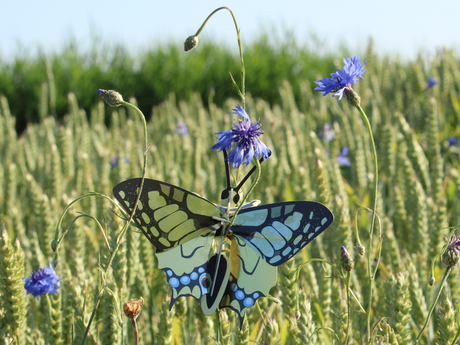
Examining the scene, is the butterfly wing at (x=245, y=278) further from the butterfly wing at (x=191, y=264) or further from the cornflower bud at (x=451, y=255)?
the cornflower bud at (x=451, y=255)

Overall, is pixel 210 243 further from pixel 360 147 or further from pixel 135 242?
pixel 360 147

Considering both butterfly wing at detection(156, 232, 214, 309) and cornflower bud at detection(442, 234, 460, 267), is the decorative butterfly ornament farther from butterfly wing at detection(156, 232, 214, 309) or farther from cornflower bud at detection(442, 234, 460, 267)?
cornflower bud at detection(442, 234, 460, 267)

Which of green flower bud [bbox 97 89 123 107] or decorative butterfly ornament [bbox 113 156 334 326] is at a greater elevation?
green flower bud [bbox 97 89 123 107]

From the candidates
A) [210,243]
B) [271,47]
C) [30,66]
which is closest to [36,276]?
[210,243]

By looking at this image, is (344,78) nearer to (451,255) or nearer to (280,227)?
(280,227)

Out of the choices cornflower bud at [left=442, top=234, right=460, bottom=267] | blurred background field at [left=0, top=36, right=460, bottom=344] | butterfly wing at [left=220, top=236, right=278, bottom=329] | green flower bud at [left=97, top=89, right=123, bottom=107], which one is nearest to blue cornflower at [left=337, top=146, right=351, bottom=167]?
blurred background field at [left=0, top=36, right=460, bottom=344]

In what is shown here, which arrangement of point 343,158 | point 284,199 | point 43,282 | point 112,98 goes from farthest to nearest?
point 343,158 < point 284,199 < point 43,282 < point 112,98

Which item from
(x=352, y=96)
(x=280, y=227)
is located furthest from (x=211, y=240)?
(x=352, y=96)

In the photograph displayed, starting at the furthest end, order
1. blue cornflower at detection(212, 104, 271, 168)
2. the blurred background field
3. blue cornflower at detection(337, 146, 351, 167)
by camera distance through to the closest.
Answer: blue cornflower at detection(337, 146, 351, 167) < the blurred background field < blue cornflower at detection(212, 104, 271, 168)

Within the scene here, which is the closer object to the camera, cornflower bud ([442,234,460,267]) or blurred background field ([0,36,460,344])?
cornflower bud ([442,234,460,267])
